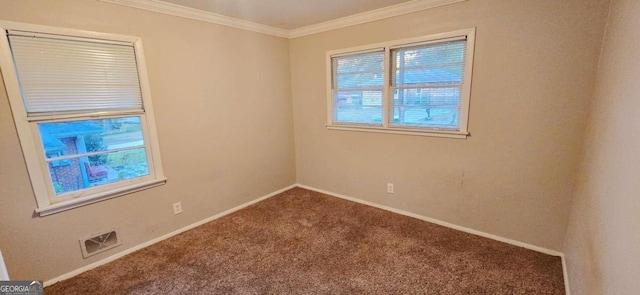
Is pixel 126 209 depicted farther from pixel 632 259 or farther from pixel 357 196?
pixel 632 259

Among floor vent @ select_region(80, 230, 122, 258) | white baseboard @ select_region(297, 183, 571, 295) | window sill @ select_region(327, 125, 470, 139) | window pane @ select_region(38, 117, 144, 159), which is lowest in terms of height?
white baseboard @ select_region(297, 183, 571, 295)

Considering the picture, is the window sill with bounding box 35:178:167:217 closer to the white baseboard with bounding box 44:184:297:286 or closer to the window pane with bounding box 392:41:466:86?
the white baseboard with bounding box 44:184:297:286

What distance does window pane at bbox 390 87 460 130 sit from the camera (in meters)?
2.52

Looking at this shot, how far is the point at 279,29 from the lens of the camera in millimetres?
3354

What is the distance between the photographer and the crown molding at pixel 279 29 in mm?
2314

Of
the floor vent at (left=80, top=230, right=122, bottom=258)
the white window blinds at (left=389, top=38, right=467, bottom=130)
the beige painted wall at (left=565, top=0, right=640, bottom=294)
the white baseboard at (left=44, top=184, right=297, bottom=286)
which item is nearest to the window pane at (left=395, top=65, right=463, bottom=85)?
the white window blinds at (left=389, top=38, right=467, bottom=130)

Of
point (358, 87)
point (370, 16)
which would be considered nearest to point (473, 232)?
point (358, 87)

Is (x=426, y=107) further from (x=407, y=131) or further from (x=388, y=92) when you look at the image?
(x=388, y=92)

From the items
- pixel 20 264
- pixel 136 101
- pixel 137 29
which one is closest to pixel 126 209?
pixel 20 264

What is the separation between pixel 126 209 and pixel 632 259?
10.3 feet

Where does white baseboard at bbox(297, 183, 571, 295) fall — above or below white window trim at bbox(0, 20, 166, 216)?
below

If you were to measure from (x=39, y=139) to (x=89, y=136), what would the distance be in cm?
28

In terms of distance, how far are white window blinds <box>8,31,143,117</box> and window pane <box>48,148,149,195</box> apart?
15.5 inches

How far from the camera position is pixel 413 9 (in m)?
2.51
